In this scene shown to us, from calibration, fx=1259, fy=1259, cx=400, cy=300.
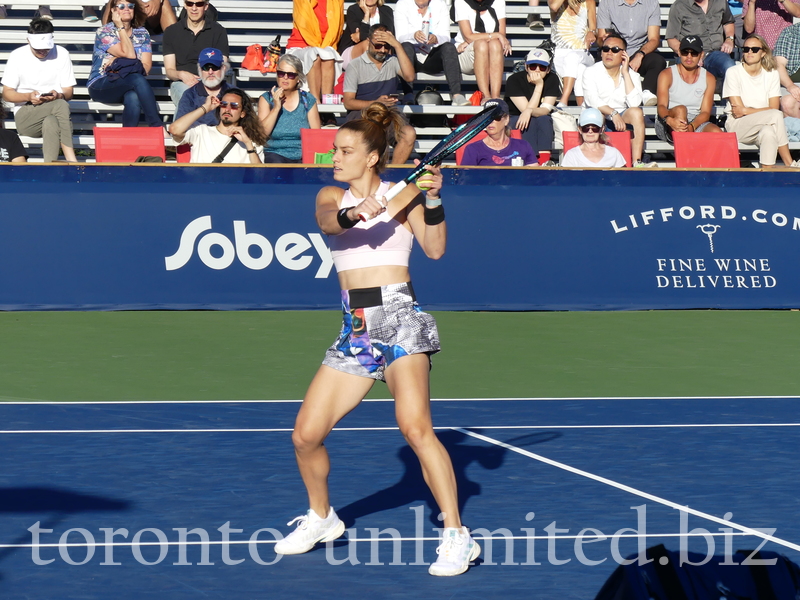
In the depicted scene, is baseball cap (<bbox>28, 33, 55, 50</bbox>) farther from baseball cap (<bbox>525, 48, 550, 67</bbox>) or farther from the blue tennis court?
the blue tennis court

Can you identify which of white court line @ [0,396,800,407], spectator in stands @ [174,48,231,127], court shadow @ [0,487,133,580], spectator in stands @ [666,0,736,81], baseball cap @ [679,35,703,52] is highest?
spectator in stands @ [666,0,736,81]

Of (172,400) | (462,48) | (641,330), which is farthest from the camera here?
(462,48)

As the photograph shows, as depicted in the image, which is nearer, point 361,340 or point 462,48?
point 361,340

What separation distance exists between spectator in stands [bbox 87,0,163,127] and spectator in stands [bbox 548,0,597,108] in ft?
18.2

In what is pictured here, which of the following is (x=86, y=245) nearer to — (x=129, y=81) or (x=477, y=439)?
(x=129, y=81)

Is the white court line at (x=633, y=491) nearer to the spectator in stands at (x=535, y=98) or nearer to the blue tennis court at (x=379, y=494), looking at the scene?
the blue tennis court at (x=379, y=494)

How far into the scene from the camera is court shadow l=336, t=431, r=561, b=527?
605 cm

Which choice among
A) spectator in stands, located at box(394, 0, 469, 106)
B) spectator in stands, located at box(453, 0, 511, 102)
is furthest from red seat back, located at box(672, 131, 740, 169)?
spectator in stands, located at box(394, 0, 469, 106)

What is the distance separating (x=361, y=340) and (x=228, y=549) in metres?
1.06

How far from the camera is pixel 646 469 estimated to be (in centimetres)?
695

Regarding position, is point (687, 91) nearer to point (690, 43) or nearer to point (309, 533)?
point (690, 43)

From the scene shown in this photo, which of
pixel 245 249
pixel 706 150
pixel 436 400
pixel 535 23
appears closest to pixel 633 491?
pixel 436 400

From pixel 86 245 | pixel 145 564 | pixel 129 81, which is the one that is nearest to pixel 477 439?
pixel 145 564

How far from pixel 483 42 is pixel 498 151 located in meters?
3.67
